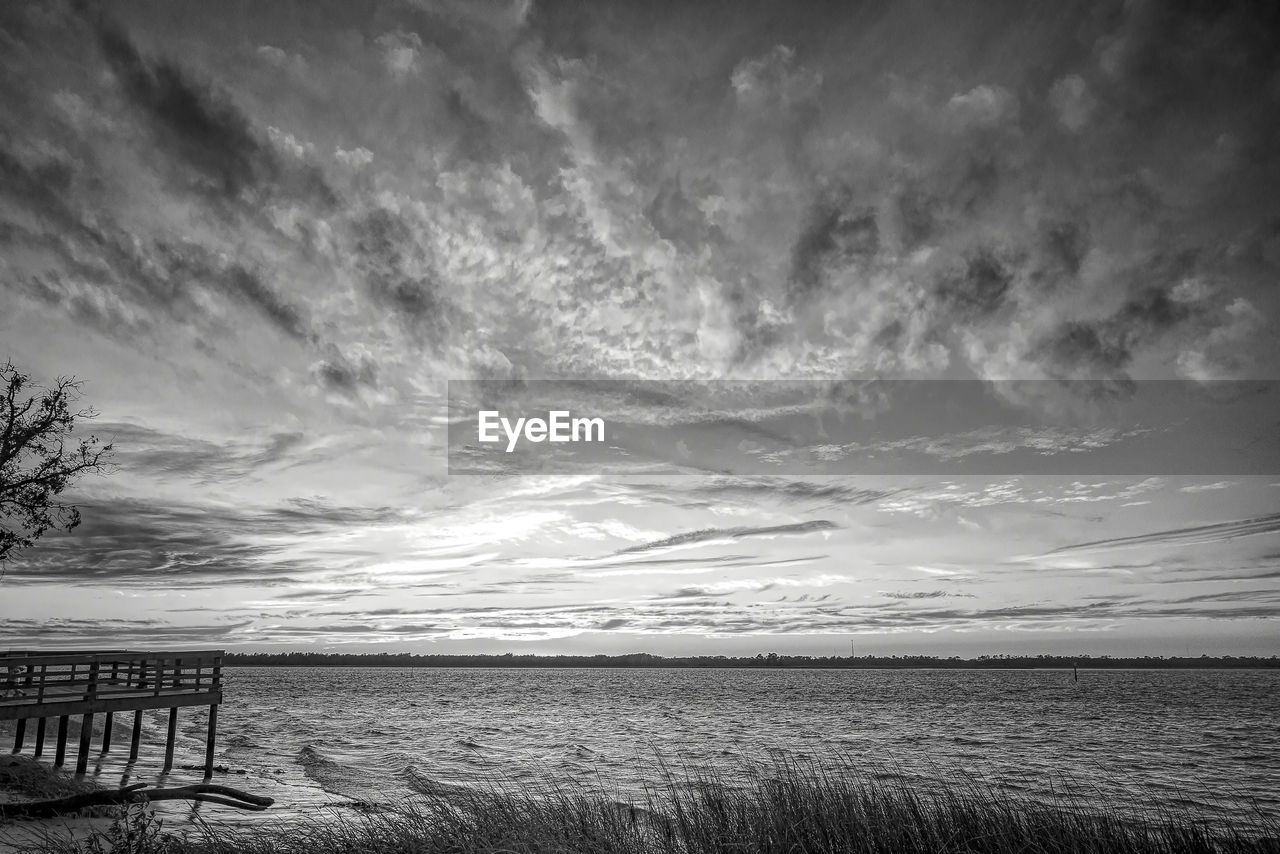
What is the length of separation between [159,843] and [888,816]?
36.6 ft

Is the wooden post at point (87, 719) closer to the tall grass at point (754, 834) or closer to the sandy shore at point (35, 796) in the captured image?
the sandy shore at point (35, 796)

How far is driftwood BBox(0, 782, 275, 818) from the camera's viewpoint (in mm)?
14992

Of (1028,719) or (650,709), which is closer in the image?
(1028,719)

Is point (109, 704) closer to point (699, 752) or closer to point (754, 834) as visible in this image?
point (754, 834)

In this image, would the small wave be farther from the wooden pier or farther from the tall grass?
the tall grass

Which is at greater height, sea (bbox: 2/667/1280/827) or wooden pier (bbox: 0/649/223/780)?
wooden pier (bbox: 0/649/223/780)

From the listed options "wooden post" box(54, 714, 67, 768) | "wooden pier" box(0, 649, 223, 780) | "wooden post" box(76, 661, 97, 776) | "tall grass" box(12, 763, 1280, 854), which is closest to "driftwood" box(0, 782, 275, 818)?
"tall grass" box(12, 763, 1280, 854)

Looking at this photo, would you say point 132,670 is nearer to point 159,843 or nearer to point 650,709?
point 159,843

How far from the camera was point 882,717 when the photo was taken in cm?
6938

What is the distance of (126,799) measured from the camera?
16.1 meters

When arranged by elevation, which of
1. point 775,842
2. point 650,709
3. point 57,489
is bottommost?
point 650,709

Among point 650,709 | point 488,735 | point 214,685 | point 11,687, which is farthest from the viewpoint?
point 650,709

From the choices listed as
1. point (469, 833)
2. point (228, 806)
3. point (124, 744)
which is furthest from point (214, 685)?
point (469, 833)

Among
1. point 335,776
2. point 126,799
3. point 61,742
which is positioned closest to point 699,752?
point 335,776
